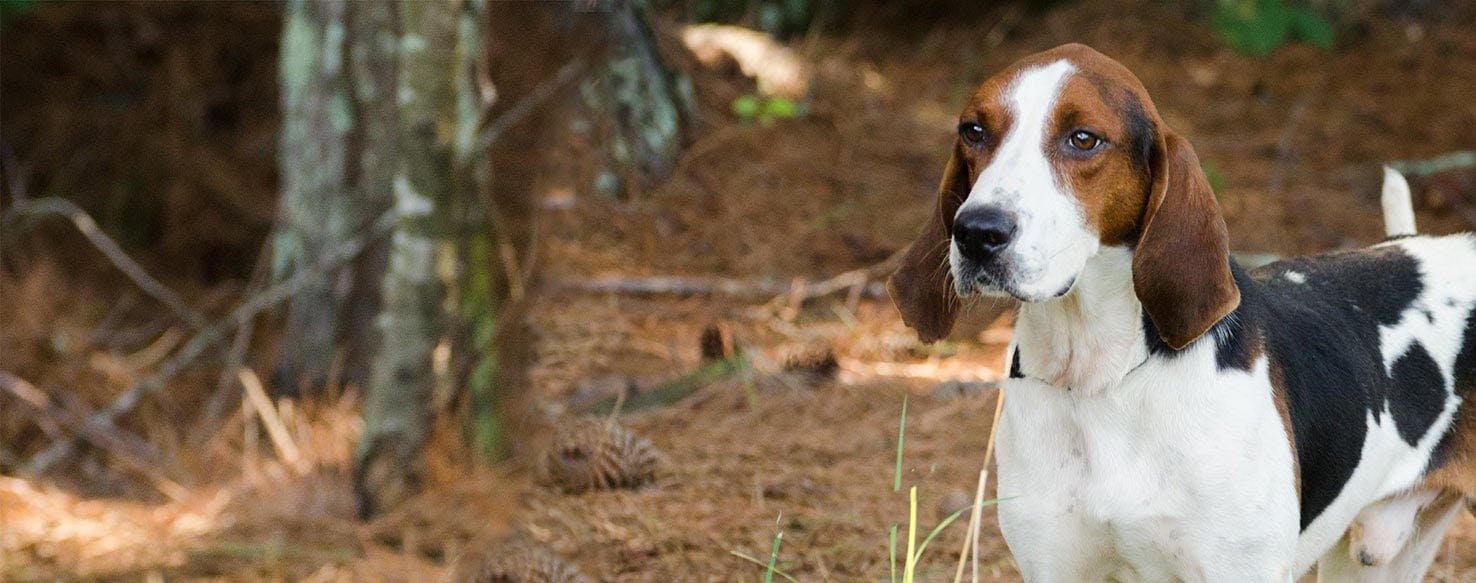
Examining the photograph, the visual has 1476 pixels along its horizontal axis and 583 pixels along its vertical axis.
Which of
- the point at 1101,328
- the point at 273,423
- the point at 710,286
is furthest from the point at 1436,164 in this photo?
the point at 273,423

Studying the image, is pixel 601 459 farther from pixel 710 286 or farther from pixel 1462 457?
pixel 1462 457

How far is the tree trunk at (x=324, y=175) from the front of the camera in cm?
566

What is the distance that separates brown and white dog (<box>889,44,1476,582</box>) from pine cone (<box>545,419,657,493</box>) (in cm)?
135

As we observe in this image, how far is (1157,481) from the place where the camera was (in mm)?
2738

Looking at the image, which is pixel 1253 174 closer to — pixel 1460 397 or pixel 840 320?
pixel 840 320

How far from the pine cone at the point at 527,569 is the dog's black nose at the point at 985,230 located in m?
1.51

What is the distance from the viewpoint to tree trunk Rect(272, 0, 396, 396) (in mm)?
5656

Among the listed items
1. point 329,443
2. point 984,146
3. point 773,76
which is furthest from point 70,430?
point 984,146

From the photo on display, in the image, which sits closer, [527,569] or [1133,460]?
[1133,460]

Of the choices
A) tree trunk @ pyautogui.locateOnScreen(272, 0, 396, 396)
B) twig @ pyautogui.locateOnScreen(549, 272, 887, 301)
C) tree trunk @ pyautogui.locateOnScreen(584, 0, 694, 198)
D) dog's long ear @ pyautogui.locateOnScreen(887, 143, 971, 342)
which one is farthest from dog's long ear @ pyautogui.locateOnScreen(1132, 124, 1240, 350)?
tree trunk @ pyautogui.locateOnScreen(584, 0, 694, 198)

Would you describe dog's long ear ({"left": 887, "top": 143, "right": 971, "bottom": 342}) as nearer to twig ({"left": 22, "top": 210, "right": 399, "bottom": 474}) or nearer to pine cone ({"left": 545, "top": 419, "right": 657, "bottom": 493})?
pine cone ({"left": 545, "top": 419, "right": 657, "bottom": 493})

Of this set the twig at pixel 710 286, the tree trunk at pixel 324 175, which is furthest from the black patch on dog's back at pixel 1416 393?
the tree trunk at pixel 324 175

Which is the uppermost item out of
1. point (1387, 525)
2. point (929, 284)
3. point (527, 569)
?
point (929, 284)

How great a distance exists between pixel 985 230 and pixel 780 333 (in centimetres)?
333
